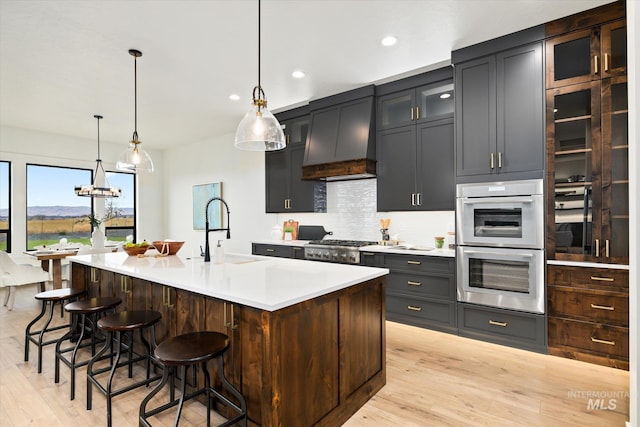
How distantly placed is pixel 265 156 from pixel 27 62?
316 cm

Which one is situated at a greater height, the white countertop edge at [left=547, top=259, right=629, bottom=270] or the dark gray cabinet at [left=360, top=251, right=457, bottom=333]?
the white countertop edge at [left=547, top=259, right=629, bottom=270]

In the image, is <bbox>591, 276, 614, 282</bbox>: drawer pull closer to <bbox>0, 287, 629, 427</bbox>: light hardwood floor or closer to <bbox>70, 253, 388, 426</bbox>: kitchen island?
<bbox>0, 287, 629, 427</bbox>: light hardwood floor

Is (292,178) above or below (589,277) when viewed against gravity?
above

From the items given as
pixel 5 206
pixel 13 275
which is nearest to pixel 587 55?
pixel 13 275

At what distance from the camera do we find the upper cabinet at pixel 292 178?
5109mm

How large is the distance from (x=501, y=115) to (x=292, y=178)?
3054mm

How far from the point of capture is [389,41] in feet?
10.5

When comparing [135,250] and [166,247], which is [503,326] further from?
[135,250]

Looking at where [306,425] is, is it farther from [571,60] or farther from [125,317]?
[571,60]

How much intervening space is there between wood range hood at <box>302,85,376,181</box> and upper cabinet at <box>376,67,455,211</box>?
0.54 ft

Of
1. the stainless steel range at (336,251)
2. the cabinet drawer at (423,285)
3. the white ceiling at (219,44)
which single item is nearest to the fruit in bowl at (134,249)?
the white ceiling at (219,44)

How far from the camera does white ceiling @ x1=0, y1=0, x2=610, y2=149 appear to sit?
106 inches

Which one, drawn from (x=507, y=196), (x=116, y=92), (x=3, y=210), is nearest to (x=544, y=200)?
(x=507, y=196)

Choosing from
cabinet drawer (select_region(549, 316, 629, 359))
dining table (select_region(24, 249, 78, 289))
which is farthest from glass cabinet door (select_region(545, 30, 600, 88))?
dining table (select_region(24, 249, 78, 289))
